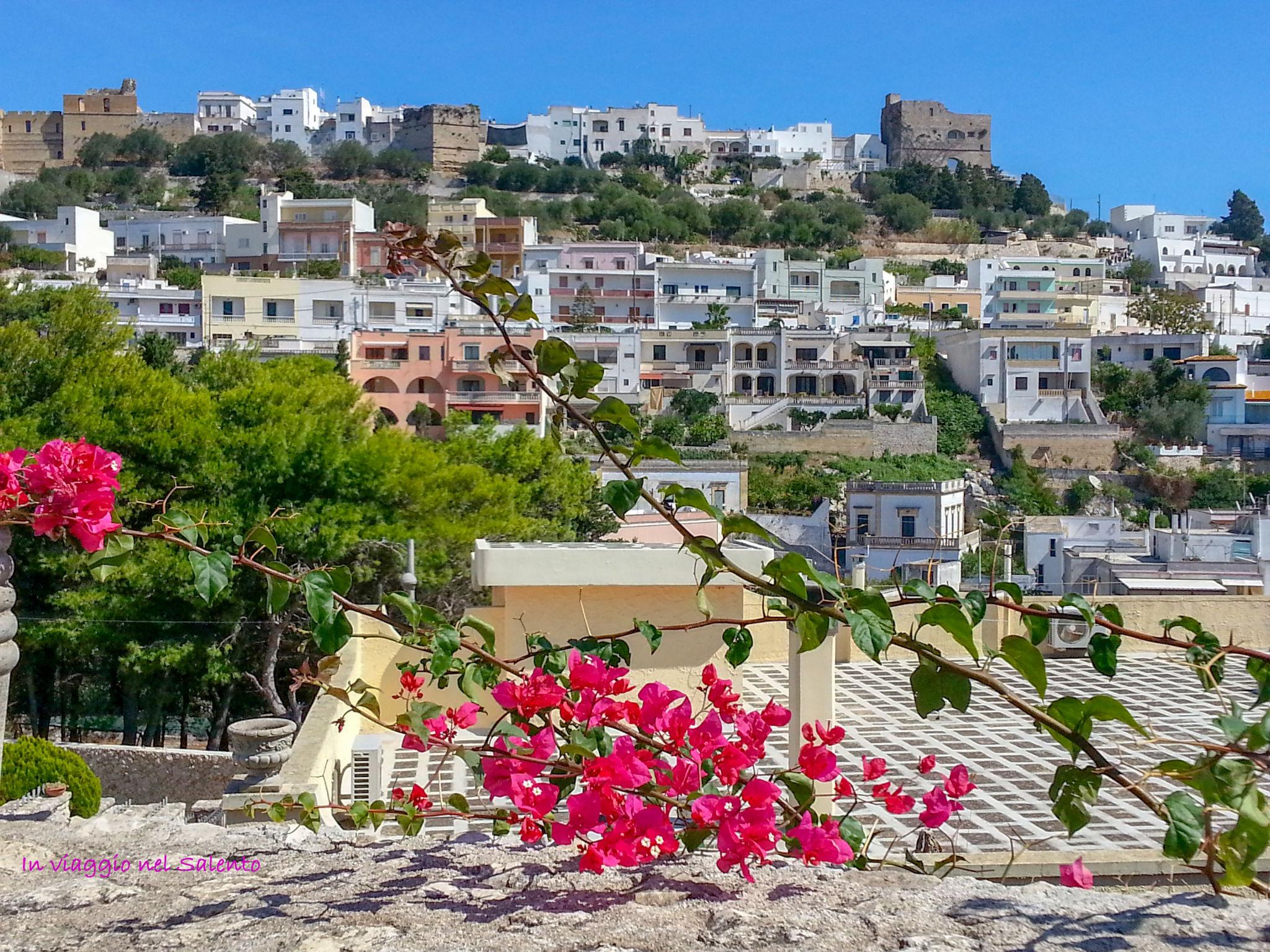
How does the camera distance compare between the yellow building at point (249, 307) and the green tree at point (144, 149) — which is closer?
the yellow building at point (249, 307)

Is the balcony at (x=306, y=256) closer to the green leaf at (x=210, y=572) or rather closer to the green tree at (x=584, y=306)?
the green tree at (x=584, y=306)

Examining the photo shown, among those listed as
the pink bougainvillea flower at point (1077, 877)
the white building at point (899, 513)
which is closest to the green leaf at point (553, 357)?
the pink bougainvillea flower at point (1077, 877)

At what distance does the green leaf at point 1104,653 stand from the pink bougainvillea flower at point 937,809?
1.54 ft

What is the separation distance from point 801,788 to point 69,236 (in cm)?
5099

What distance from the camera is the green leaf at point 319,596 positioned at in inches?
67.0

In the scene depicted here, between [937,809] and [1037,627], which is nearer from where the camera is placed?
[1037,627]

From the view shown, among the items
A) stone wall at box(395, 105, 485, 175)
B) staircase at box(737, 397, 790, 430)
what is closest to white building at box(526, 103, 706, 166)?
stone wall at box(395, 105, 485, 175)

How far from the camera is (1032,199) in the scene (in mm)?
70000

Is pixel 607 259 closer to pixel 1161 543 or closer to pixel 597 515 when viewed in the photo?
pixel 1161 543

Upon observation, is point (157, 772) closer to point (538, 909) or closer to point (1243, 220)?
point (538, 909)

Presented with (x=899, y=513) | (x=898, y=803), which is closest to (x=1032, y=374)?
(x=899, y=513)

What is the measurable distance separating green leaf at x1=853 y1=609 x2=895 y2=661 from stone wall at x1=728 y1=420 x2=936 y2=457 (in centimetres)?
3432

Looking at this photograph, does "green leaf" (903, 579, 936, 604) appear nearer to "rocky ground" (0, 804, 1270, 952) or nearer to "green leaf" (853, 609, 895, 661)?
"green leaf" (853, 609, 895, 661)

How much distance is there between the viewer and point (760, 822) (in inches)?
64.9
